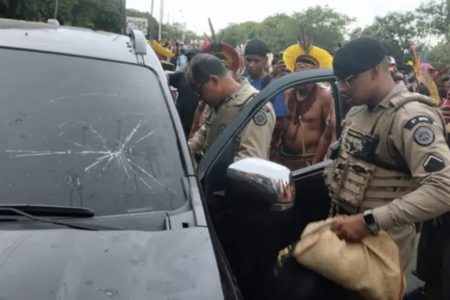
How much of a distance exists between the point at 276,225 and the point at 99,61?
4.63ft

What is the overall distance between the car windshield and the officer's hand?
2.41ft

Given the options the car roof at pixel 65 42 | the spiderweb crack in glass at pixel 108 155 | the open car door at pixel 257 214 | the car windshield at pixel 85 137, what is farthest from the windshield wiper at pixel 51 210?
the open car door at pixel 257 214

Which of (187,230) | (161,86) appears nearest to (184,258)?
(187,230)

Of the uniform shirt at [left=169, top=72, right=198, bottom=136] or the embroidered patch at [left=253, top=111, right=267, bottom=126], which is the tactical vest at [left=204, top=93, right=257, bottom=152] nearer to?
the embroidered patch at [left=253, top=111, right=267, bottom=126]

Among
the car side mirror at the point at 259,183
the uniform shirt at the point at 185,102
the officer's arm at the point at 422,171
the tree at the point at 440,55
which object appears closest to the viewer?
the car side mirror at the point at 259,183

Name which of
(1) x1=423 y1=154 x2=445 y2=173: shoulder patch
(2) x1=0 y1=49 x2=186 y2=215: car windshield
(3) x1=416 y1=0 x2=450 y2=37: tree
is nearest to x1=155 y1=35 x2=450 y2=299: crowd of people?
(1) x1=423 y1=154 x2=445 y2=173: shoulder patch

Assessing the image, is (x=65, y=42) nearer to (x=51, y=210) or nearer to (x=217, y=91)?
(x=51, y=210)

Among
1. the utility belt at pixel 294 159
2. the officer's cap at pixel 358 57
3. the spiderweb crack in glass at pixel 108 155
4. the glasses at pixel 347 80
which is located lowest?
the utility belt at pixel 294 159

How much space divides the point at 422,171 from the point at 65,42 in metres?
1.50

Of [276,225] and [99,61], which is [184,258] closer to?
[99,61]

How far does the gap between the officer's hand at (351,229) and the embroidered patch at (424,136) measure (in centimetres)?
37

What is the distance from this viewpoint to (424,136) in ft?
8.23

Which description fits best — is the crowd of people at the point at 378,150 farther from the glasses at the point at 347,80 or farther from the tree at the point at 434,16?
the tree at the point at 434,16

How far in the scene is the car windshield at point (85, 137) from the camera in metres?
2.07
